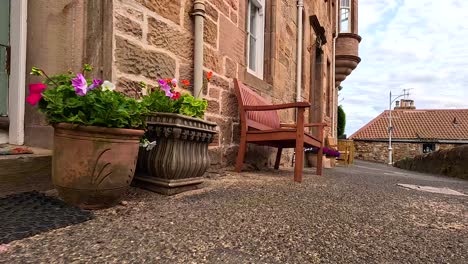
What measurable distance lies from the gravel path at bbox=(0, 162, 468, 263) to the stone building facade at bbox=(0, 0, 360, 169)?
0.92 m

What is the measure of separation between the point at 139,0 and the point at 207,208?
1540 millimetres

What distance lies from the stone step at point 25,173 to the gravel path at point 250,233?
0.52 m

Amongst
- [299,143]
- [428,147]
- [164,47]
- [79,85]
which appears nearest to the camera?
[79,85]

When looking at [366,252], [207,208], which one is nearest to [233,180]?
[207,208]

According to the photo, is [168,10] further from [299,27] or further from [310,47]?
[310,47]

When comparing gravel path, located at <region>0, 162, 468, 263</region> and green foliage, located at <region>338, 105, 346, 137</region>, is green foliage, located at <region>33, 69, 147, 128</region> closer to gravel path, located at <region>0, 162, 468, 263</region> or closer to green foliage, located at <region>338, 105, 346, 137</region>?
gravel path, located at <region>0, 162, 468, 263</region>

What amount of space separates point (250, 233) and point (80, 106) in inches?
42.6

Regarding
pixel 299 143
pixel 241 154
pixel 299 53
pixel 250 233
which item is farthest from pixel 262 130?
pixel 299 53

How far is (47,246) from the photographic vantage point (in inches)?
54.2

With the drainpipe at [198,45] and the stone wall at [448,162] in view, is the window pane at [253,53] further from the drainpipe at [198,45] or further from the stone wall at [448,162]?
the stone wall at [448,162]

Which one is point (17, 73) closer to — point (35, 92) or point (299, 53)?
point (35, 92)

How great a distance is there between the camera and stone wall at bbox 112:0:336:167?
2.44 metres

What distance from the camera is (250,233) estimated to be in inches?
65.7

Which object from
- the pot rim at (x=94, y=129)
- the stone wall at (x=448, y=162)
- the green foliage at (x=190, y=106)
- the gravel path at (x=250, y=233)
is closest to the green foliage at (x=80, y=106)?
the pot rim at (x=94, y=129)
